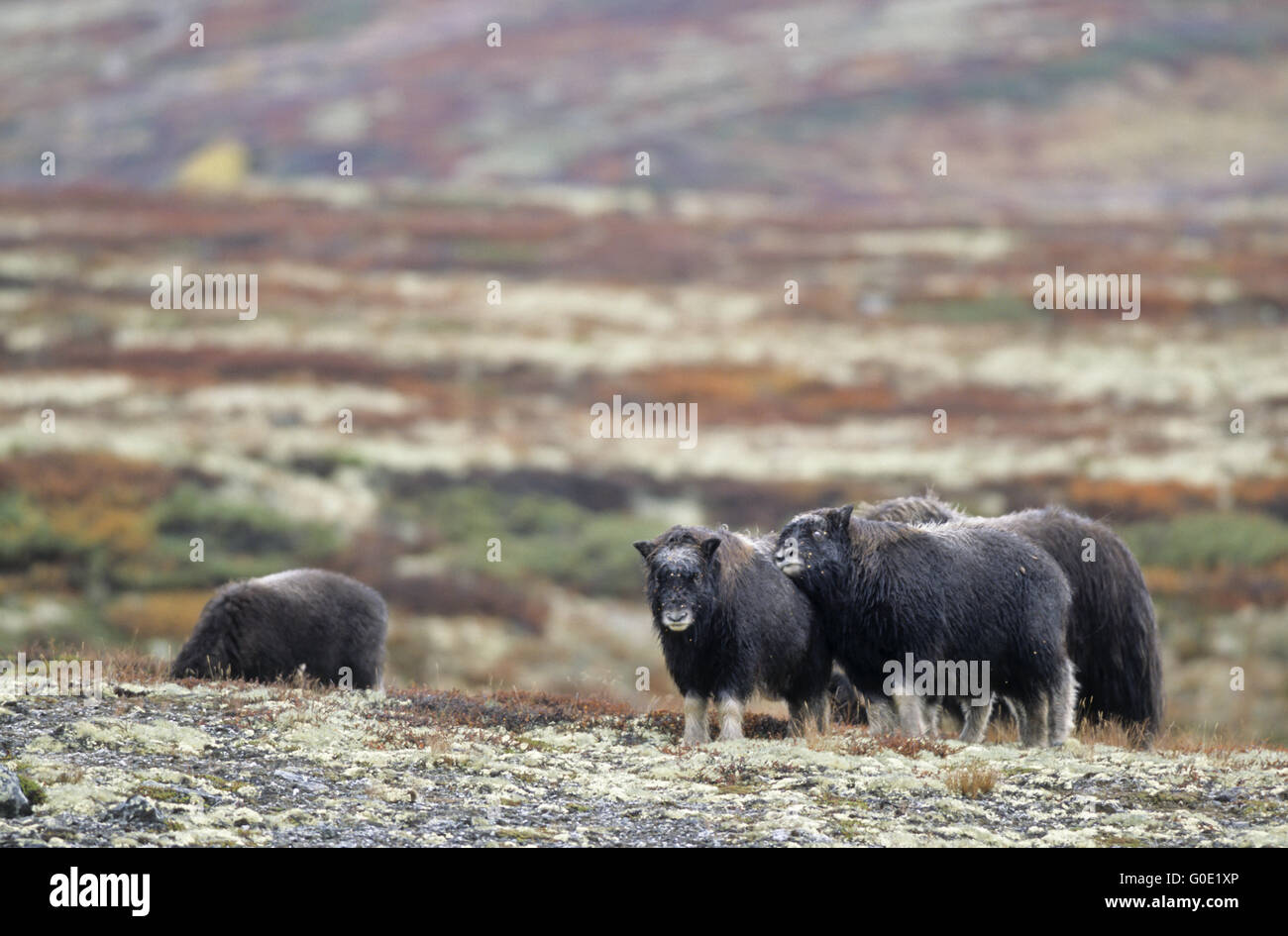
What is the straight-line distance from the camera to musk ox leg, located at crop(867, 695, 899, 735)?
13680 millimetres

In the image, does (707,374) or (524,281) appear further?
(524,281)

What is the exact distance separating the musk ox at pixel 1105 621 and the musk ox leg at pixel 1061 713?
100 centimetres

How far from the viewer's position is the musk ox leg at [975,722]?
14.1m

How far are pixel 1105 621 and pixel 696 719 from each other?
4.41 meters

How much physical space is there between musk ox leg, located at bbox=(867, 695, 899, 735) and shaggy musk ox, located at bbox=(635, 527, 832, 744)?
67cm

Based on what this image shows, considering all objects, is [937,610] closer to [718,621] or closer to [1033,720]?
[1033,720]

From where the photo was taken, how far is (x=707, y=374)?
48938mm

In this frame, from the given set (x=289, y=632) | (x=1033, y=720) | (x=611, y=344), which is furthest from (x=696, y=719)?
(x=611, y=344)

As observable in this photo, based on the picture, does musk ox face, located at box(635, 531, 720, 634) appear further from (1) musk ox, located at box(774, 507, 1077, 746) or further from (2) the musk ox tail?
(2) the musk ox tail
